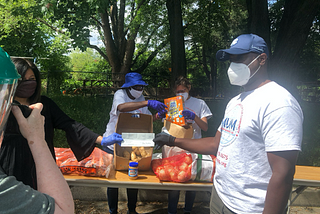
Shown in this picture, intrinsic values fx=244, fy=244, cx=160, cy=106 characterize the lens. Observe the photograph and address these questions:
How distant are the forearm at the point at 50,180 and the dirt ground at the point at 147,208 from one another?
3.00 m

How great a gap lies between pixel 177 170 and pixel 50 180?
5.70ft

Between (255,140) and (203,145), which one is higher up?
(255,140)

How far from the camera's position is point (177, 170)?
2484mm

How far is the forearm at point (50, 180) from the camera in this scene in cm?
87

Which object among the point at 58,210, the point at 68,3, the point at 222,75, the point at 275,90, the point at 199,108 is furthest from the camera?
the point at 222,75

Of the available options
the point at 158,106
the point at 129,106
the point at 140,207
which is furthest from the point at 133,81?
the point at 140,207

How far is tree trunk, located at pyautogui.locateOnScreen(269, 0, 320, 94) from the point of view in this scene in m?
5.12

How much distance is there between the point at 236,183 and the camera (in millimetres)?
1568

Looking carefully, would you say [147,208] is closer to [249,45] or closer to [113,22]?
[249,45]

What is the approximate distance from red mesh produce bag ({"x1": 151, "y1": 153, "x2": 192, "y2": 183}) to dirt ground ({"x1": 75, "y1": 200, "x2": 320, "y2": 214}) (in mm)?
1418

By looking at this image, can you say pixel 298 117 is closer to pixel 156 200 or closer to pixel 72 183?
pixel 72 183

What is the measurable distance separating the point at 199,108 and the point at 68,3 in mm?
3451

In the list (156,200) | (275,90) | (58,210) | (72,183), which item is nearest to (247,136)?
(275,90)

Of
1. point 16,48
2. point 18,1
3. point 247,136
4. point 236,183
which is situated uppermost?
point 18,1
